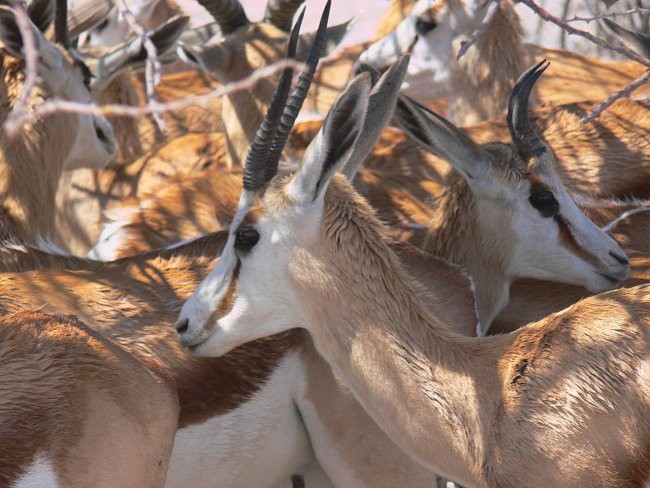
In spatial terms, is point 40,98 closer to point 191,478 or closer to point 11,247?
point 11,247

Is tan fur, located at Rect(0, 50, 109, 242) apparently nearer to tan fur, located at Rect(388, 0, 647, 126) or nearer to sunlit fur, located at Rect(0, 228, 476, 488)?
sunlit fur, located at Rect(0, 228, 476, 488)

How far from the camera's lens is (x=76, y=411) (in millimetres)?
3217

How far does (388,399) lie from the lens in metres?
3.72

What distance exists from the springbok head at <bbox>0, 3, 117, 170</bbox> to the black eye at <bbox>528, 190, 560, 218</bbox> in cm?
203

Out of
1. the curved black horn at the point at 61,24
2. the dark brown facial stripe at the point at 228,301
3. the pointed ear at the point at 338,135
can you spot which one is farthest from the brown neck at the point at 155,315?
the curved black horn at the point at 61,24

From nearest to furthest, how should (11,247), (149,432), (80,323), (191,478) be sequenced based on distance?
(149,432)
(80,323)
(191,478)
(11,247)

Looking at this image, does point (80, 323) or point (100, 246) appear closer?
point (80, 323)

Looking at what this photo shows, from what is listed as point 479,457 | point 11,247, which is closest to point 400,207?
point 11,247

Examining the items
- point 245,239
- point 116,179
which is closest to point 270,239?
point 245,239

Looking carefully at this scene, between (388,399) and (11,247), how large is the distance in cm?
189

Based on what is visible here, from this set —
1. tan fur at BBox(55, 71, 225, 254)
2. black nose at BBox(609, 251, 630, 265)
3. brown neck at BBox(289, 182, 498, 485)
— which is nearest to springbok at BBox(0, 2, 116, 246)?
tan fur at BBox(55, 71, 225, 254)

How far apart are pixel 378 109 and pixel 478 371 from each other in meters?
1.00

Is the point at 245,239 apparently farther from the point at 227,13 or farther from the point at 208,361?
the point at 227,13

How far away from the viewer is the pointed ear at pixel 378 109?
13.5 feet
